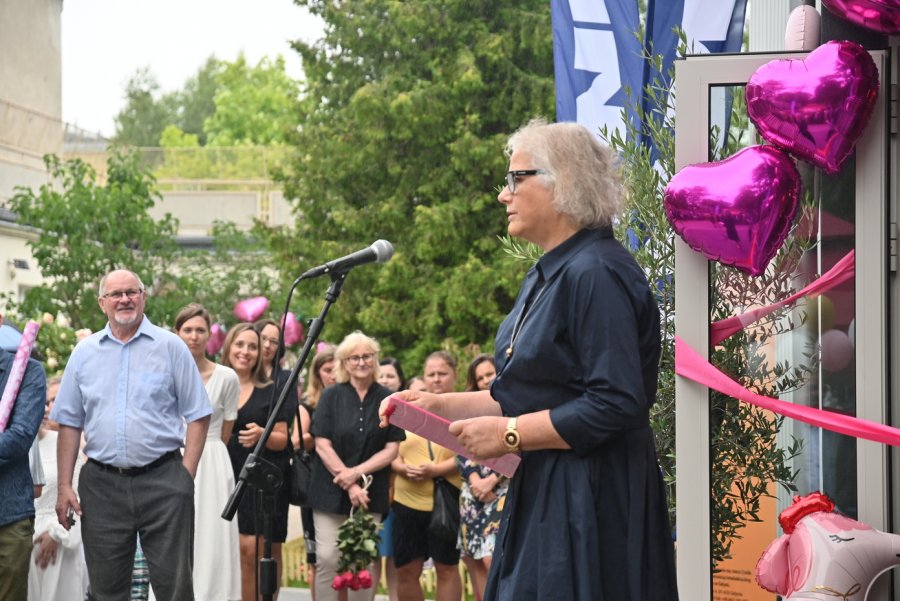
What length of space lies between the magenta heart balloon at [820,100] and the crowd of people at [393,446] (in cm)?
61

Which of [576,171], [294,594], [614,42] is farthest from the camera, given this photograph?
[294,594]

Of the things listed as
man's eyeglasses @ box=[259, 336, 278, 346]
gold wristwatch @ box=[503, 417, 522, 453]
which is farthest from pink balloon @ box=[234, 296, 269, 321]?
gold wristwatch @ box=[503, 417, 522, 453]

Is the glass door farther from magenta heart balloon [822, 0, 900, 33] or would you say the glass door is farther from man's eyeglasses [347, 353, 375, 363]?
man's eyeglasses [347, 353, 375, 363]

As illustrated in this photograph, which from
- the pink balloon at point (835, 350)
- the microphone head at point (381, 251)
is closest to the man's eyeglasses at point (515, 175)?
the pink balloon at point (835, 350)

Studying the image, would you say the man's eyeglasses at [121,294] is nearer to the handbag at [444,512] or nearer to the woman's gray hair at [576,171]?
the handbag at [444,512]

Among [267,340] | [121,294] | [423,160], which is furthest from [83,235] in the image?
[121,294]

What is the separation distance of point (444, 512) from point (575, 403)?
20.2 feet

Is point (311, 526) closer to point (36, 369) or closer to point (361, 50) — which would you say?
point (36, 369)

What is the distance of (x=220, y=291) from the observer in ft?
85.6

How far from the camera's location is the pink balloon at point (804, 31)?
175 inches

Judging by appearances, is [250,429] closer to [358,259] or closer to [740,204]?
[358,259]

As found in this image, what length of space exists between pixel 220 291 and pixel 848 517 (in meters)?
22.5

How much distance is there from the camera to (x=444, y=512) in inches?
383

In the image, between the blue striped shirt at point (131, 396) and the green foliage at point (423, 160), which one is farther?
the green foliage at point (423, 160)
